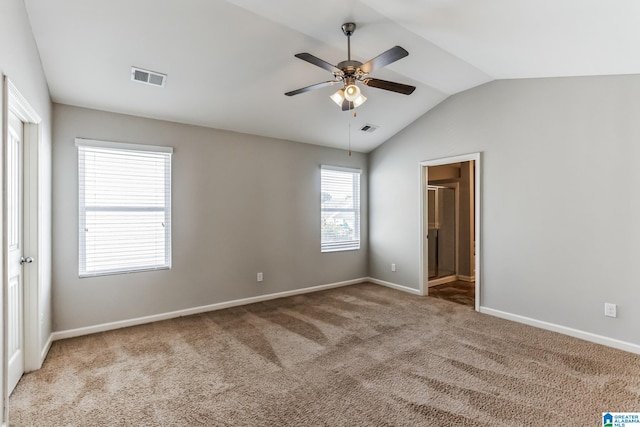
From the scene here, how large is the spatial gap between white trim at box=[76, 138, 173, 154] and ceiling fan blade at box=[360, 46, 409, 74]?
8.78 feet

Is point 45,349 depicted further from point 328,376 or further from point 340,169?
point 340,169

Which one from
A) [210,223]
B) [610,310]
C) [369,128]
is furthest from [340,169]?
[610,310]

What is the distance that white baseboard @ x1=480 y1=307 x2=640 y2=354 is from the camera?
304 centimetres

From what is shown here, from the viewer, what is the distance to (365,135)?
5242 millimetres

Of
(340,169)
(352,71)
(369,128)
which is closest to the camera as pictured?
(352,71)

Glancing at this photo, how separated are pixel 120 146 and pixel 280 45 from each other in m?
2.16

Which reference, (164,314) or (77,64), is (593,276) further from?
(77,64)

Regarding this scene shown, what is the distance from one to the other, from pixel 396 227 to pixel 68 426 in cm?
459

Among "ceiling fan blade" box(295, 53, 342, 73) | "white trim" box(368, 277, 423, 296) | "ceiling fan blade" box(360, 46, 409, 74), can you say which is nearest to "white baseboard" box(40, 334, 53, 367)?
"ceiling fan blade" box(295, 53, 342, 73)

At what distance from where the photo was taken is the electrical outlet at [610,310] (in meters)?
3.12

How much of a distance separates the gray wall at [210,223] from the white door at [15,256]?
33.1 inches

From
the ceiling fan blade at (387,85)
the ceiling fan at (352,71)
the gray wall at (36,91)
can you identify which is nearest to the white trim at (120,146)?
the gray wall at (36,91)

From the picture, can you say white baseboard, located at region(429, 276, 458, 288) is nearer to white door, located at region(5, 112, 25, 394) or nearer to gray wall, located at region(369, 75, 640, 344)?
gray wall, located at region(369, 75, 640, 344)

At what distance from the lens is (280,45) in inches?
120
